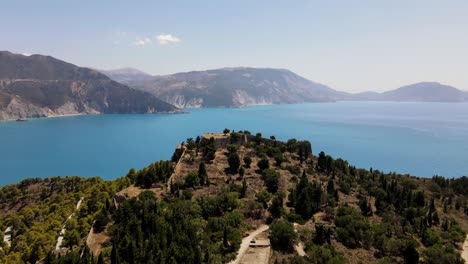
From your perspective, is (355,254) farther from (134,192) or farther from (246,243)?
(134,192)

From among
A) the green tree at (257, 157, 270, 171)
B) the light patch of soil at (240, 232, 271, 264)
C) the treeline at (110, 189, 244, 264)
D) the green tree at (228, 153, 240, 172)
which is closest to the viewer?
the treeline at (110, 189, 244, 264)

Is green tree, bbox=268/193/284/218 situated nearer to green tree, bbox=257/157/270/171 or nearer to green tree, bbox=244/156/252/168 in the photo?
green tree, bbox=257/157/270/171

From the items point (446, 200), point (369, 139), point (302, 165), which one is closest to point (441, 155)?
point (369, 139)

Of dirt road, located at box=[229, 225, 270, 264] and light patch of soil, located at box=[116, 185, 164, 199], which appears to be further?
light patch of soil, located at box=[116, 185, 164, 199]

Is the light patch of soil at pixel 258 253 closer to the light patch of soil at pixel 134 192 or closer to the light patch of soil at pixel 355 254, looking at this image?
the light patch of soil at pixel 355 254

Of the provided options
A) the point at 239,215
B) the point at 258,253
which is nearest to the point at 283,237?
the point at 258,253

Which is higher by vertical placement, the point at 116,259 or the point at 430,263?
the point at 116,259

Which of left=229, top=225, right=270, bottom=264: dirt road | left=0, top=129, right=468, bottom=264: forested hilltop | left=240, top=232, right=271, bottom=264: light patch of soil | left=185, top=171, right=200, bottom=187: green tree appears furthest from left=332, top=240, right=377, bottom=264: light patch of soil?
left=185, top=171, right=200, bottom=187: green tree

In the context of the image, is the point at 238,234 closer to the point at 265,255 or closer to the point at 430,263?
the point at 265,255
